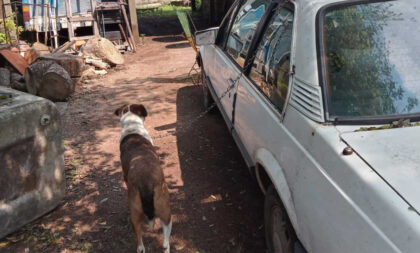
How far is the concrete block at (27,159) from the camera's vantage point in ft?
12.5

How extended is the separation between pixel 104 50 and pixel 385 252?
10.3 metres

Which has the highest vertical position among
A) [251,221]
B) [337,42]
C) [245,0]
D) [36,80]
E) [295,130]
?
[245,0]

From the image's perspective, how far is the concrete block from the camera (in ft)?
12.5

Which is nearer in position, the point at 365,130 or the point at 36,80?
the point at 365,130

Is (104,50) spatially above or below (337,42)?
below

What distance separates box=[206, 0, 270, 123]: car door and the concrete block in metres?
1.88

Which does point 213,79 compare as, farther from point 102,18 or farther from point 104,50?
point 102,18

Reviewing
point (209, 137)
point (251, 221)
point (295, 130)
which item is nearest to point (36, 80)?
point (209, 137)

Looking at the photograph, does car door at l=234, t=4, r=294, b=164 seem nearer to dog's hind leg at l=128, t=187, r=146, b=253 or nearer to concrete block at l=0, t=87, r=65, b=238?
dog's hind leg at l=128, t=187, r=146, b=253

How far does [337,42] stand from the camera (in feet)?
8.91

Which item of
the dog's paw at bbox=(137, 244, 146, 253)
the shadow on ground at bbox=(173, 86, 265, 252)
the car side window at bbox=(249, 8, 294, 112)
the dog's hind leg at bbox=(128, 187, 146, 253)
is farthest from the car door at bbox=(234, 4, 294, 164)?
the dog's paw at bbox=(137, 244, 146, 253)

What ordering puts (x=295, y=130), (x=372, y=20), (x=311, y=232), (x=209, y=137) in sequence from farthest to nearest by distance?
(x=209, y=137)
(x=372, y=20)
(x=295, y=130)
(x=311, y=232)

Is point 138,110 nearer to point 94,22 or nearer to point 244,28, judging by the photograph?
point 244,28

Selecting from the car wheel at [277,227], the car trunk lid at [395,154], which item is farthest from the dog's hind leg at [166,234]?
the car trunk lid at [395,154]
